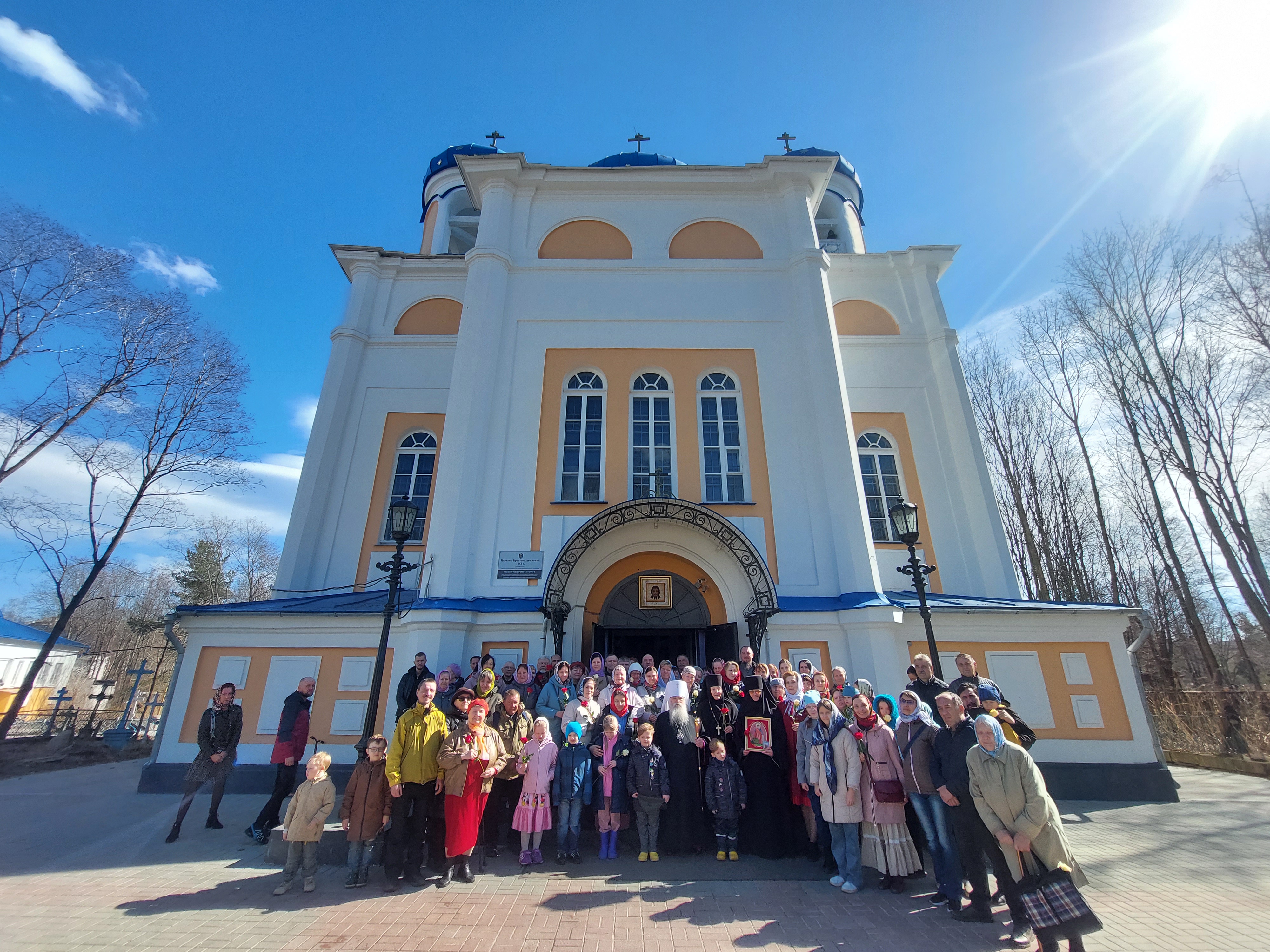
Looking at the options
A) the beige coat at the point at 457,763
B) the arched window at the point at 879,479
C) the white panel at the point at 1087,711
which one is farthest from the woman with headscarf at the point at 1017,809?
the arched window at the point at 879,479

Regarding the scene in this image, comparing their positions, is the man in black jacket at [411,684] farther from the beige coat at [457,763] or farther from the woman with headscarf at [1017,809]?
the woman with headscarf at [1017,809]

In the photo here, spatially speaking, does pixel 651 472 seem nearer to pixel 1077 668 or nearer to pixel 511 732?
pixel 511 732

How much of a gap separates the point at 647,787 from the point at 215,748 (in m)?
5.05

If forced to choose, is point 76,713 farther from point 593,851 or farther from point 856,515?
point 856,515

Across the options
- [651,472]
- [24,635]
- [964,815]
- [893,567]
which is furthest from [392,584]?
[24,635]

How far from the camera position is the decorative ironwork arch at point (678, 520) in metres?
8.88

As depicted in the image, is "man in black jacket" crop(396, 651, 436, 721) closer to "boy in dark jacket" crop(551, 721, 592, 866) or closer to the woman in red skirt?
the woman in red skirt

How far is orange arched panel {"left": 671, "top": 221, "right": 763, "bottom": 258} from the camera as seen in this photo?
12.9m

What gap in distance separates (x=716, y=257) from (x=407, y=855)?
12.2 meters

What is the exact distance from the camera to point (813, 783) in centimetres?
495

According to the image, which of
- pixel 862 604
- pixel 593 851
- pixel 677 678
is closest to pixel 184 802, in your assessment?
pixel 593 851

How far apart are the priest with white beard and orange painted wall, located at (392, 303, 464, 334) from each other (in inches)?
446

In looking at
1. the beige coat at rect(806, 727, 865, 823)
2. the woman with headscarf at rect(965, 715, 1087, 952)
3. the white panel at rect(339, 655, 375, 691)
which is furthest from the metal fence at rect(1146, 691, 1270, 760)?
the white panel at rect(339, 655, 375, 691)

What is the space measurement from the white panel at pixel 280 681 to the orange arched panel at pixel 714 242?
11085mm
